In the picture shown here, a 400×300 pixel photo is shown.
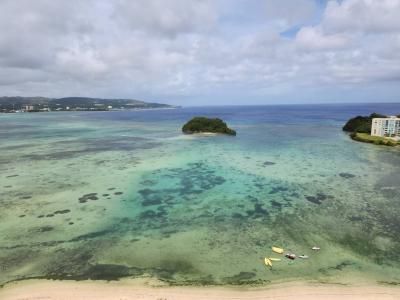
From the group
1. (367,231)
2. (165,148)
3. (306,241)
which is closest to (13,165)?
(165,148)

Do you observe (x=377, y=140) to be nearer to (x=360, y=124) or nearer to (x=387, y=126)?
(x=387, y=126)

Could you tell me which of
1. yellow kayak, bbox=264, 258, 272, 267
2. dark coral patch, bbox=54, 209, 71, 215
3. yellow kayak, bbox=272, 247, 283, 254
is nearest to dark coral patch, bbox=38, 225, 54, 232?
dark coral patch, bbox=54, 209, 71, 215

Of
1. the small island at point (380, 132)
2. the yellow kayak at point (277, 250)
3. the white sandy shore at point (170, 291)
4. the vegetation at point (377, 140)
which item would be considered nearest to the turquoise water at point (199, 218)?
the yellow kayak at point (277, 250)

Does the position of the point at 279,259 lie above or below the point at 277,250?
below

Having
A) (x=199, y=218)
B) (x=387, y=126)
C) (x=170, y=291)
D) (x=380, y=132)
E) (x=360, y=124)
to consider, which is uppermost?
(x=387, y=126)

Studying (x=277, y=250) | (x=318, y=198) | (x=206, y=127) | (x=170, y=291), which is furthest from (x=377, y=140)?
(x=170, y=291)

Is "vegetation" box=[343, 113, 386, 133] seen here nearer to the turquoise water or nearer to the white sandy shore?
the turquoise water
